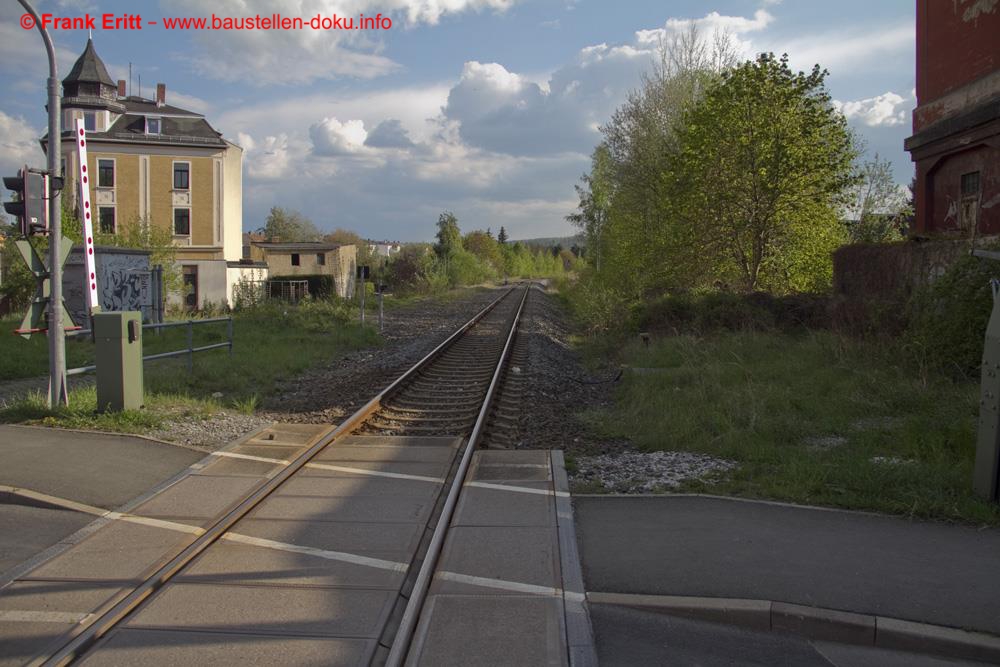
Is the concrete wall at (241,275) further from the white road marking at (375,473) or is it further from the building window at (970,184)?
the white road marking at (375,473)

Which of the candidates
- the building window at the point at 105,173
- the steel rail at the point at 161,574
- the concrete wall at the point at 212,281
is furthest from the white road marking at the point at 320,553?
the building window at the point at 105,173

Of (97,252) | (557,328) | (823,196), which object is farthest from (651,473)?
(557,328)


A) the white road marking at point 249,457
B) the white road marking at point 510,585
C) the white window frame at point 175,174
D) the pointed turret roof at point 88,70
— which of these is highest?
the pointed turret roof at point 88,70

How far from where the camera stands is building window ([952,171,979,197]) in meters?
18.9

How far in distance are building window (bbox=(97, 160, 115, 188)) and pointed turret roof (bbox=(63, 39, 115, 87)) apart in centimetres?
575

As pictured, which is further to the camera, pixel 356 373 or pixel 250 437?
pixel 356 373

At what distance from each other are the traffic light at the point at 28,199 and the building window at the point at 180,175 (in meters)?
41.5

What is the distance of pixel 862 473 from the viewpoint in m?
6.95

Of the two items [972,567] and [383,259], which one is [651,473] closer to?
[972,567]

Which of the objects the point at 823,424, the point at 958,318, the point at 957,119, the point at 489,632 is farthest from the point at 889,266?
the point at 489,632

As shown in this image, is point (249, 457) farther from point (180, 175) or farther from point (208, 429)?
point (180, 175)

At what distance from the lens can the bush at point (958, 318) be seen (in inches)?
404

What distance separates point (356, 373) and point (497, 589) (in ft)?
34.8

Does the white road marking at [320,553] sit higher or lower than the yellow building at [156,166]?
lower
